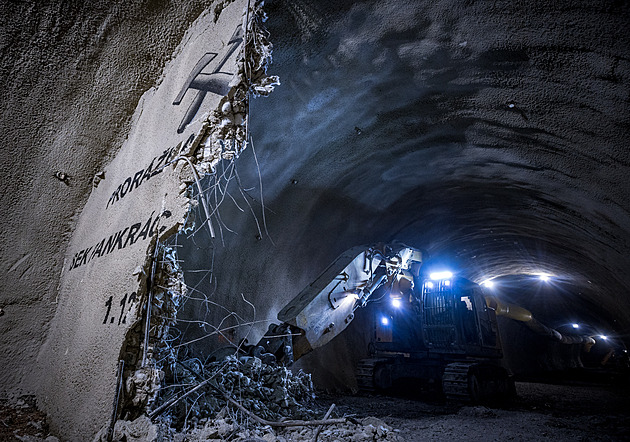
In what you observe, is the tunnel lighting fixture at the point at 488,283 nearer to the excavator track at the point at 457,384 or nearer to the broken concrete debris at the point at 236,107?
the excavator track at the point at 457,384

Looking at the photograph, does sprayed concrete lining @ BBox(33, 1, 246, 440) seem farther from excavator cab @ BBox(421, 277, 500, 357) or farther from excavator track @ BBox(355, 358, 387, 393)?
excavator cab @ BBox(421, 277, 500, 357)

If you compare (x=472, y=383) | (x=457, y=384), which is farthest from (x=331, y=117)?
(x=472, y=383)

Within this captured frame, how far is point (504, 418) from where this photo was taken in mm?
5184

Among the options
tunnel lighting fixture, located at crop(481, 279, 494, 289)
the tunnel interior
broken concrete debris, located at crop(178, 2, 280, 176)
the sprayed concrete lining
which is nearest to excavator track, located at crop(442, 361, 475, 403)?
the tunnel interior

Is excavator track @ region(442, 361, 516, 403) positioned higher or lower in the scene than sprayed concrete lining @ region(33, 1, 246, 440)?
lower

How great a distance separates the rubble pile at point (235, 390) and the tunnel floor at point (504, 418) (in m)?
0.83

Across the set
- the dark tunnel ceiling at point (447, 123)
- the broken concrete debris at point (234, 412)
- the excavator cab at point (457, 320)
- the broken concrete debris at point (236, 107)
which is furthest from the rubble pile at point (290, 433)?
the excavator cab at point (457, 320)

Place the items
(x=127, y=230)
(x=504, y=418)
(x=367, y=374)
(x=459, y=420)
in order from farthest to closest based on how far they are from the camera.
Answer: (x=367, y=374)
(x=504, y=418)
(x=459, y=420)
(x=127, y=230)

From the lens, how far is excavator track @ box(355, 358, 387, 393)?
7.70 meters

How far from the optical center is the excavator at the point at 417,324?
5395 mm

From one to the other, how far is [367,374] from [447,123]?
5551 mm

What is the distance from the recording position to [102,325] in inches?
96.8

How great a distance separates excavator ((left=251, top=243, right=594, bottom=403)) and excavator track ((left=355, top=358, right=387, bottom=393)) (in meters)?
0.02

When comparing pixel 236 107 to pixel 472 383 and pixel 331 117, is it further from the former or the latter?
pixel 472 383
